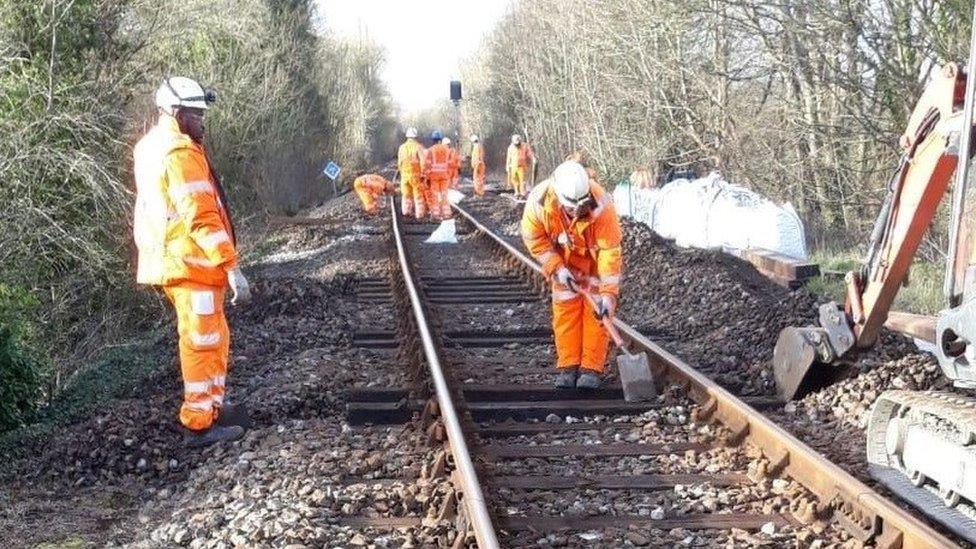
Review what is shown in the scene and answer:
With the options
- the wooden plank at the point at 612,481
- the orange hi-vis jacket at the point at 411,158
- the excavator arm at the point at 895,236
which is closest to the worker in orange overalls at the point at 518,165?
the orange hi-vis jacket at the point at 411,158

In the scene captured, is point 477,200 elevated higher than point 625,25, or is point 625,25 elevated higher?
point 625,25

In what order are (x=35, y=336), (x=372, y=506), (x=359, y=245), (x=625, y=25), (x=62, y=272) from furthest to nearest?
(x=625, y=25) < (x=359, y=245) < (x=62, y=272) < (x=35, y=336) < (x=372, y=506)

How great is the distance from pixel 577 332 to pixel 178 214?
2825 millimetres

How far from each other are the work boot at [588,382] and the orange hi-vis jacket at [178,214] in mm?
2439

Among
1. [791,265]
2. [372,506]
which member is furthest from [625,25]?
[372,506]

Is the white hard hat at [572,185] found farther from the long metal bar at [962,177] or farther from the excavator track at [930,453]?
the long metal bar at [962,177]

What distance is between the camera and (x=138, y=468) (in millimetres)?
6777

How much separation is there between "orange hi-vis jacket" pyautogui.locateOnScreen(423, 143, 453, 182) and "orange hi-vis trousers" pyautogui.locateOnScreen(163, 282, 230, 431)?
16436 millimetres

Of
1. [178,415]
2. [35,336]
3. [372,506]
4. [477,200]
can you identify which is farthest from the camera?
[477,200]

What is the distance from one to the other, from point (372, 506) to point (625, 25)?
1915 cm

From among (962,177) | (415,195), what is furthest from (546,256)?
(415,195)

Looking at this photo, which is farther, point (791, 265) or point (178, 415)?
point (791, 265)

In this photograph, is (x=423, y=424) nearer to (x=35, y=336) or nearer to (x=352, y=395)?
(x=352, y=395)

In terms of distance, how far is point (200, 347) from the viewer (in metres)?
6.89
